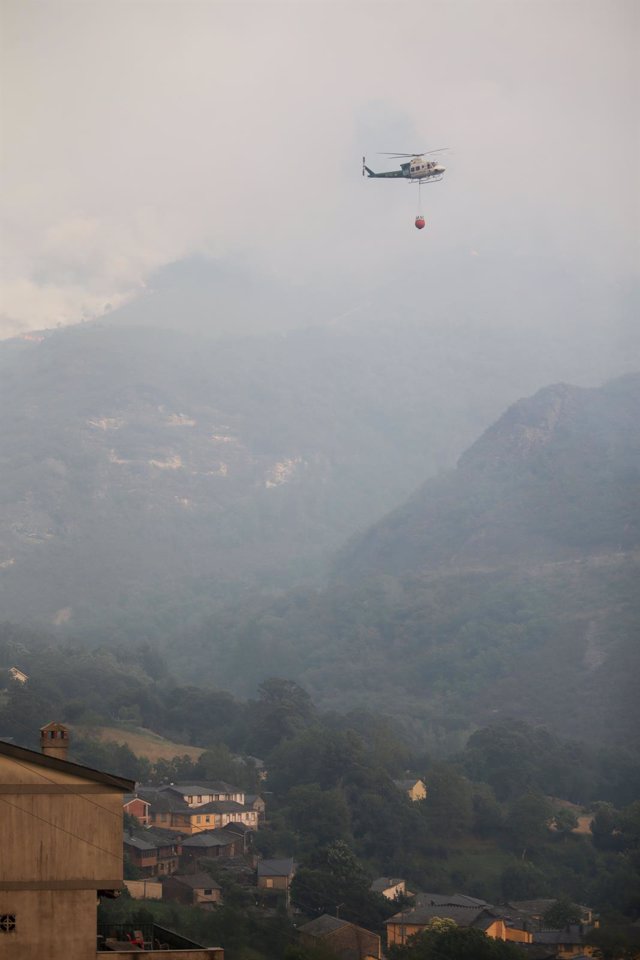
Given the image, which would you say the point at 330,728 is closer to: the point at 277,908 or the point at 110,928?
the point at 277,908

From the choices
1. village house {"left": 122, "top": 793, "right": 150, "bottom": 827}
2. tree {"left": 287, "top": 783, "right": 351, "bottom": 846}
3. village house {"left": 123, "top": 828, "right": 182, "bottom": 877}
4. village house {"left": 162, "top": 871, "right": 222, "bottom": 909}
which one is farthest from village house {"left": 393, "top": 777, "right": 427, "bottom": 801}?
village house {"left": 162, "top": 871, "right": 222, "bottom": 909}

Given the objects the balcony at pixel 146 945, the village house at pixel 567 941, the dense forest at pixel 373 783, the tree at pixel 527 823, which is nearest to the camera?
the balcony at pixel 146 945

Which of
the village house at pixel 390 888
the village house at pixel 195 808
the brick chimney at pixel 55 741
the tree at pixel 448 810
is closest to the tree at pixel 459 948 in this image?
the village house at pixel 390 888

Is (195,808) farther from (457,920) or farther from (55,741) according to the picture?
(55,741)

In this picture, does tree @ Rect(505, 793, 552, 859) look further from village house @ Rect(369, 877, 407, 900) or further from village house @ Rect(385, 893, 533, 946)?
village house @ Rect(385, 893, 533, 946)

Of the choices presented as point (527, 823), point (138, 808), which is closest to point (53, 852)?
point (138, 808)

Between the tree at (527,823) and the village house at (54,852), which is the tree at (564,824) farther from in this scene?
the village house at (54,852)
